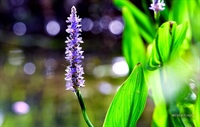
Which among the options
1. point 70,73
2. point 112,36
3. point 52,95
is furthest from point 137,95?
point 112,36

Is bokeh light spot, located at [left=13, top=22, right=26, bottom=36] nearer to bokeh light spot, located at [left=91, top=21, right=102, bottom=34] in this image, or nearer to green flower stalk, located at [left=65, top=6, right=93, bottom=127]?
bokeh light spot, located at [left=91, top=21, right=102, bottom=34]

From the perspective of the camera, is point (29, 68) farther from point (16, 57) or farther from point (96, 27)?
point (96, 27)

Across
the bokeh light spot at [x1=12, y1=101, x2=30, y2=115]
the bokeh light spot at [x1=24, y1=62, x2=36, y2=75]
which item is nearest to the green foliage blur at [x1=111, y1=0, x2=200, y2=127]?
the bokeh light spot at [x1=12, y1=101, x2=30, y2=115]

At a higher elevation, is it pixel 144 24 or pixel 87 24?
pixel 87 24

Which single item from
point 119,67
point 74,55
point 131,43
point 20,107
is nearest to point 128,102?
point 74,55

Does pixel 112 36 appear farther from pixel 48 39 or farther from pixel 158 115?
pixel 158 115

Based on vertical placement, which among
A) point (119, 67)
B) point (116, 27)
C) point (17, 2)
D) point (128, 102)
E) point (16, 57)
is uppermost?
point (17, 2)
